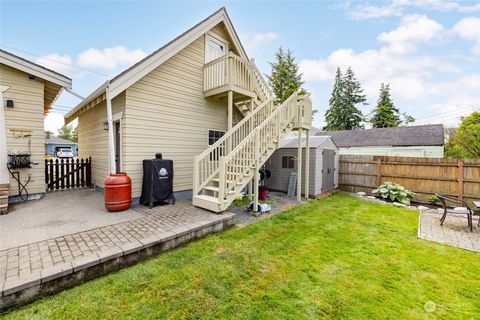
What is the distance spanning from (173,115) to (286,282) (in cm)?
562

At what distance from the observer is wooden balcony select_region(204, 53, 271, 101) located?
655cm

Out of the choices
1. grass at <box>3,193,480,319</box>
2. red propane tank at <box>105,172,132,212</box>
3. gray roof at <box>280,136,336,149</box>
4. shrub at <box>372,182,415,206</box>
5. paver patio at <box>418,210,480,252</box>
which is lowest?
paver patio at <box>418,210,480,252</box>

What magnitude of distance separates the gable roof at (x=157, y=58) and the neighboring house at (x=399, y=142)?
52.8 ft

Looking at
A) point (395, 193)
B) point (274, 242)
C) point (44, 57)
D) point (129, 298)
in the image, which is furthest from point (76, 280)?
point (44, 57)

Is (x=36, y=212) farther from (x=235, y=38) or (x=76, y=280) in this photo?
(x=235, y=38)

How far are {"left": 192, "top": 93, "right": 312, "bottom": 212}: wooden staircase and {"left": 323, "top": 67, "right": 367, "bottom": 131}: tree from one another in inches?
1087

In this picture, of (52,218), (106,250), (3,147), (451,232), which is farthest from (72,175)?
(451,232)

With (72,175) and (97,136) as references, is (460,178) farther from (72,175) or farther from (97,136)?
(72,175)

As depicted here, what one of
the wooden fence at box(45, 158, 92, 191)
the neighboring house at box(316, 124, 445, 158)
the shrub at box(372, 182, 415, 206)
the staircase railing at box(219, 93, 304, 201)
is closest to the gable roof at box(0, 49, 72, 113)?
the wooden fence at box(45, 158, 92, 191)

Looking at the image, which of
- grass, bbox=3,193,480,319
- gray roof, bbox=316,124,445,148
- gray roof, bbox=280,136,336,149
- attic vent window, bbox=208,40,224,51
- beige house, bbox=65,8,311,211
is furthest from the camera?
gray roof, bbox=316,124,445,148

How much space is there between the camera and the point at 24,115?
5832mm

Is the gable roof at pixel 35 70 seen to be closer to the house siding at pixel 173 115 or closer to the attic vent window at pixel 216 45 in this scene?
the house siding at pixel 173 115

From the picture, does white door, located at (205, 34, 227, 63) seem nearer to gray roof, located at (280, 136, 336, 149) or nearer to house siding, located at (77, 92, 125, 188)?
house siding, located at (77, 92, 125, 188)

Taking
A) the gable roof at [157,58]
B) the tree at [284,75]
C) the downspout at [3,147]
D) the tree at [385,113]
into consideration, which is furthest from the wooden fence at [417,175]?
the tree at [385,113]
